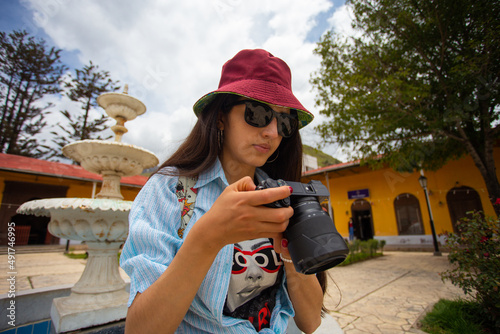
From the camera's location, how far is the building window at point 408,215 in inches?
489

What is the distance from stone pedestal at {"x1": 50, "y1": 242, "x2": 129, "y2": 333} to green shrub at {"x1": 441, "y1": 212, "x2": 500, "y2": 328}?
403 cm

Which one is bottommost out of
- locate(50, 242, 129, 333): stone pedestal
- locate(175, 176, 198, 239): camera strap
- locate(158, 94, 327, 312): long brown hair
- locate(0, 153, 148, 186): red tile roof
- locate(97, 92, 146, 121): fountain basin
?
locate(50, 242, 129, 333): stone pedestal

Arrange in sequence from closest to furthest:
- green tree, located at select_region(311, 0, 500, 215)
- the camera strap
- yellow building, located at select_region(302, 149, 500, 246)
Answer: the camera strap, green tree, located at select_region(311, 0, 500, 215), yellow building, located at select_region(302, 149, 500, 246)

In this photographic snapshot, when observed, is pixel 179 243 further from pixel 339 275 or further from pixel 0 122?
pixel 0 122

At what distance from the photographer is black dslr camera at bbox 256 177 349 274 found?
2.16 ft

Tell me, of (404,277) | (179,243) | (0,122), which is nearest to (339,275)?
Answer: (404,277)

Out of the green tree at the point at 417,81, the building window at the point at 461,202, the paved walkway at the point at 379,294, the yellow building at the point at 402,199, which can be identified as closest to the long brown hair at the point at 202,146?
the paved walkway at the point at 379,294

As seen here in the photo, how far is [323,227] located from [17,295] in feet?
11.1

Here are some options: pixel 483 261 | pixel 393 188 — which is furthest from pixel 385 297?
pixel 393 188

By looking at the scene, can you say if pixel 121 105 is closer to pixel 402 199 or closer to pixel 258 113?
pixel 258 113

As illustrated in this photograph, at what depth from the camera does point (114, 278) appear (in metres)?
2.77

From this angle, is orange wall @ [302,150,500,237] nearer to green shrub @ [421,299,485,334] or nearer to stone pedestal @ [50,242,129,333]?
green shrub @ [421,299,485,334]

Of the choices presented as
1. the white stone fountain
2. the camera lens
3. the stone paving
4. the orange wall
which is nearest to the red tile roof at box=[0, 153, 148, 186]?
the white stone fountain

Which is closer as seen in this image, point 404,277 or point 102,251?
point 102,251
